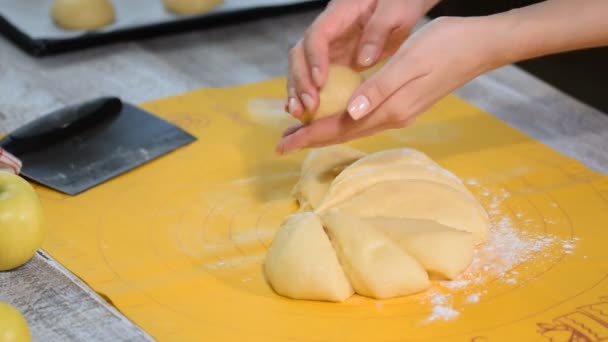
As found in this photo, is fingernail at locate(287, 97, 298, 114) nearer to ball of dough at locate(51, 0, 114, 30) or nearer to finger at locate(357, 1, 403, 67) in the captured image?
finger at locate(357, 1, 403, 67)

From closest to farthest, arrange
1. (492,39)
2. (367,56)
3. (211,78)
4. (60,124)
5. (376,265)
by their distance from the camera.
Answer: (376,265), (492,39), (367,56), (60,124), (211,78)

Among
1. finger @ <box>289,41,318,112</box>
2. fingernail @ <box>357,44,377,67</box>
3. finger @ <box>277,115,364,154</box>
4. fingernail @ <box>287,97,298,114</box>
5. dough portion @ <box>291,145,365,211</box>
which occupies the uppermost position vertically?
fingernail @ <box>357,44,377,67</box>

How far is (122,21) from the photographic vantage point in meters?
2.60

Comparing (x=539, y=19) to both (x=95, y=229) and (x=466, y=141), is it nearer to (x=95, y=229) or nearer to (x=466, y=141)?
(x=466, y=141)

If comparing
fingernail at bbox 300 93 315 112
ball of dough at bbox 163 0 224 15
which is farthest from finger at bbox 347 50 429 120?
ball of dough at bbox 163 0 224 15

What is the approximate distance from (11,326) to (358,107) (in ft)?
2.10

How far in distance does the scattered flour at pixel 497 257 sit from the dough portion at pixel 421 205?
0.04 m

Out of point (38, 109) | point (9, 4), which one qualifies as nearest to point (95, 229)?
point (38, 109)

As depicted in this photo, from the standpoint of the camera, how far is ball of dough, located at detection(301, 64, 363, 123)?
5.17 ft

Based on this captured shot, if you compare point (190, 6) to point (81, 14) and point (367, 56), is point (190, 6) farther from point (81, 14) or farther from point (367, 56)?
point (367, 56)

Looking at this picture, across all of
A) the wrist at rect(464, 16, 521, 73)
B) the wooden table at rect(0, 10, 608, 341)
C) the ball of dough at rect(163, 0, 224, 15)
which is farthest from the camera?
the ball of dough at rect(163, 0, 224, 15)

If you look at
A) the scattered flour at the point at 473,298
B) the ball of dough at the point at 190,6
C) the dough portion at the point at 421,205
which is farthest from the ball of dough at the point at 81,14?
the scattered flour at the point at 473,298

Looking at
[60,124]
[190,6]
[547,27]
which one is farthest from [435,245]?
[190,6]

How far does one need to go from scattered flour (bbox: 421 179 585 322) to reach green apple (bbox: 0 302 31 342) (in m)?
0.61
